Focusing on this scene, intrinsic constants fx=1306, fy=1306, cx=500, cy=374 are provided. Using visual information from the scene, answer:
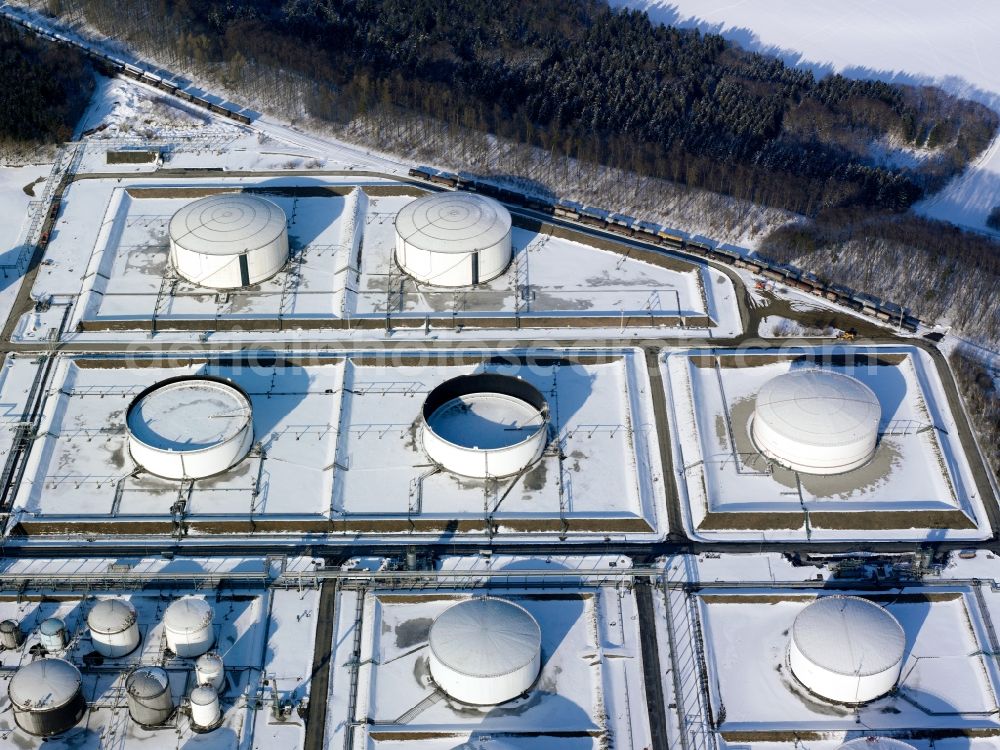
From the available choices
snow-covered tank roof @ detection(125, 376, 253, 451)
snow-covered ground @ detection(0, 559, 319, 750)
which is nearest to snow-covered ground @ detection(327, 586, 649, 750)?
snow-covered ground @ detection(0, 559, 319, 750)

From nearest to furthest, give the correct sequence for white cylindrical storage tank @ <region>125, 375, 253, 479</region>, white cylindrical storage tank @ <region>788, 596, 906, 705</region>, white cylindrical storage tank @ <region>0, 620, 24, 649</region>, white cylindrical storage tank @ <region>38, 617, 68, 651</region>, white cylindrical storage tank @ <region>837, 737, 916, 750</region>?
1. white cylindrical storage tank @ <region>837, 737, 916, 750</region>
2. white cylindrical storage tank @ <region>788, 596, 906, 705</region>
3. white cylindrical storage tank @ <region>38, 617, 68, 651</region>
4. white cylindrical storage tank @ <region>0, 620, 24, 649</region>
5. white cylindrical storage tank @ <region>125, 375, 253, 479</region>

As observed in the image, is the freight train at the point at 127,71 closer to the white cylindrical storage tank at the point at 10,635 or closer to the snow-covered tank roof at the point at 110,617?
the snow-covered tank roof at the point at 110,617

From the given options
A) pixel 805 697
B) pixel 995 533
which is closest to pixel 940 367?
pixel 995 533

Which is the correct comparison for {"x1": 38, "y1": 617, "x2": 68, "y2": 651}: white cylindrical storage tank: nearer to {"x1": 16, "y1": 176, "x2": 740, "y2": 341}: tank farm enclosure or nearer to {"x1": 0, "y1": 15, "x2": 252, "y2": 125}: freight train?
{"x1": 16, "y1": 176, "x2": 740, "y2": 341}: tank farm enclosure

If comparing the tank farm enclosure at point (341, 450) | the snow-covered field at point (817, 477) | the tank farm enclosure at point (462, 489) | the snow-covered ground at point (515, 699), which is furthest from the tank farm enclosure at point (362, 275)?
the snow-covered ground at point (515, 699)

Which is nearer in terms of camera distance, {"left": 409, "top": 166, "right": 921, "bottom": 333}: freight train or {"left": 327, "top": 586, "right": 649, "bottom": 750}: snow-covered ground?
{"left": 327, "top": 586, "right": 649, "bottom": 750}: snow-covered ground

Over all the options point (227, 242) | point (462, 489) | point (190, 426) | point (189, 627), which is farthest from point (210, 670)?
point (227, 242)

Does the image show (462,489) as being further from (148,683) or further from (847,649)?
(847,649)
